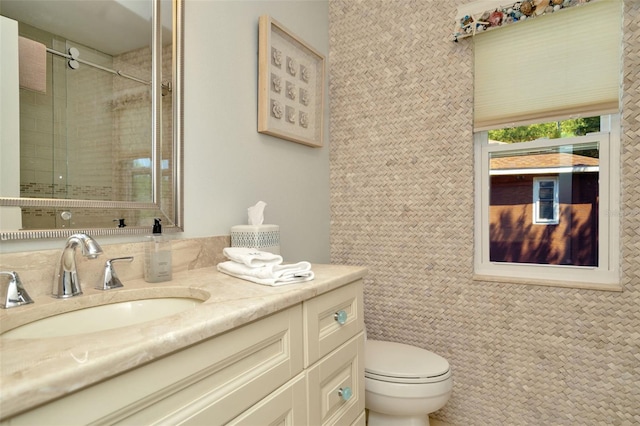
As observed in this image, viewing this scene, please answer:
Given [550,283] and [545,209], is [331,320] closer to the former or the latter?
[550,283]

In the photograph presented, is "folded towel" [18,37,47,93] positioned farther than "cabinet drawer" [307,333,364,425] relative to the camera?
No

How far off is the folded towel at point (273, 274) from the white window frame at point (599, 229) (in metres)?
1.13

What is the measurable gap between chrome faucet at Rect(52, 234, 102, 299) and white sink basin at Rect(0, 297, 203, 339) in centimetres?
6

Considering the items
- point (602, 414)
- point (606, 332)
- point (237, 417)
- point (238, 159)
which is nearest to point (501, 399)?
point (602, 414)

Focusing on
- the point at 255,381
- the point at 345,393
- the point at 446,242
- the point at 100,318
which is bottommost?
the point at 345,393

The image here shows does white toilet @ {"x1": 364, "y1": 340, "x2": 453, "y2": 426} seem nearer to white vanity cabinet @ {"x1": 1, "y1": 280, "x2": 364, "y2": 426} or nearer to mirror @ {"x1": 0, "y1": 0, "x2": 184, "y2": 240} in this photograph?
white vanity cabinet @ {"x1": 1, "y1": 280, "x2": 364, "y2": 426}

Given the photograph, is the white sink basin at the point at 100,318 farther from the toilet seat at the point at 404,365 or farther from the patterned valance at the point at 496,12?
the patterned valance at the point at 496,12

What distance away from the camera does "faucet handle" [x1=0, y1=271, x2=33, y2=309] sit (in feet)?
2.61

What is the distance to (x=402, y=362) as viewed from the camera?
1617mm

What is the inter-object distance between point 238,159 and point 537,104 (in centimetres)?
141

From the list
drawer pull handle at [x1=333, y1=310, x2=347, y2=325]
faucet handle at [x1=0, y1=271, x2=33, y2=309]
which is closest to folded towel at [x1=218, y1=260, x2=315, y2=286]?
drawer pull handle at [x1=333, y1=310, x2=347, y2=325]

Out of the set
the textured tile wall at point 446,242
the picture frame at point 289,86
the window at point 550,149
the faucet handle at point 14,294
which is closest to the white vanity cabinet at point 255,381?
the faucet handle at point 14,294

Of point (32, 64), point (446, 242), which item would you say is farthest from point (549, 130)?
point (32, 64)

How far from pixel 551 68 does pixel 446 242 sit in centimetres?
95
